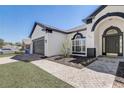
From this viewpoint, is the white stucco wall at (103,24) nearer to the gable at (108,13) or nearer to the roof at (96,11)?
the gable at (108,13)

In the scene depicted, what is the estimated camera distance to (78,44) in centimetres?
1716

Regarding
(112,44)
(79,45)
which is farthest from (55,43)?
(112,44)

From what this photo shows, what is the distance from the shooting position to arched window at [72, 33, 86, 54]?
16391 millimetres

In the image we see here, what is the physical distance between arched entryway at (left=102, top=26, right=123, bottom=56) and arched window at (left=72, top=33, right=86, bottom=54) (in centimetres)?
333

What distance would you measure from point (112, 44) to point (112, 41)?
35 centimetres

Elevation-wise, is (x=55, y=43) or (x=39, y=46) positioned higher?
(x=55, y=43)

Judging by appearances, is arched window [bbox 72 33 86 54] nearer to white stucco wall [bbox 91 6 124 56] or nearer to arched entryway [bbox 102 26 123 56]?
white stucco wall [bbox 91 6 124 56]

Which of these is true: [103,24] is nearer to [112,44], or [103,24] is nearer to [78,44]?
[112,44]

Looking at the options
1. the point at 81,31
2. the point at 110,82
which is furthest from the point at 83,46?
the point at 110,82

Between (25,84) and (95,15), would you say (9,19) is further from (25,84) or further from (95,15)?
(25,84)

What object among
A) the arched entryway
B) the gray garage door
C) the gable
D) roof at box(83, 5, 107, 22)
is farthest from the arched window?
the gray garage door

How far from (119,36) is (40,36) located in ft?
38.5

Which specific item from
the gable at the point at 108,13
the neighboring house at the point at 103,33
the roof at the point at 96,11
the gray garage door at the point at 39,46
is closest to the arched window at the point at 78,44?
the neighboring house at the point at 103,33
